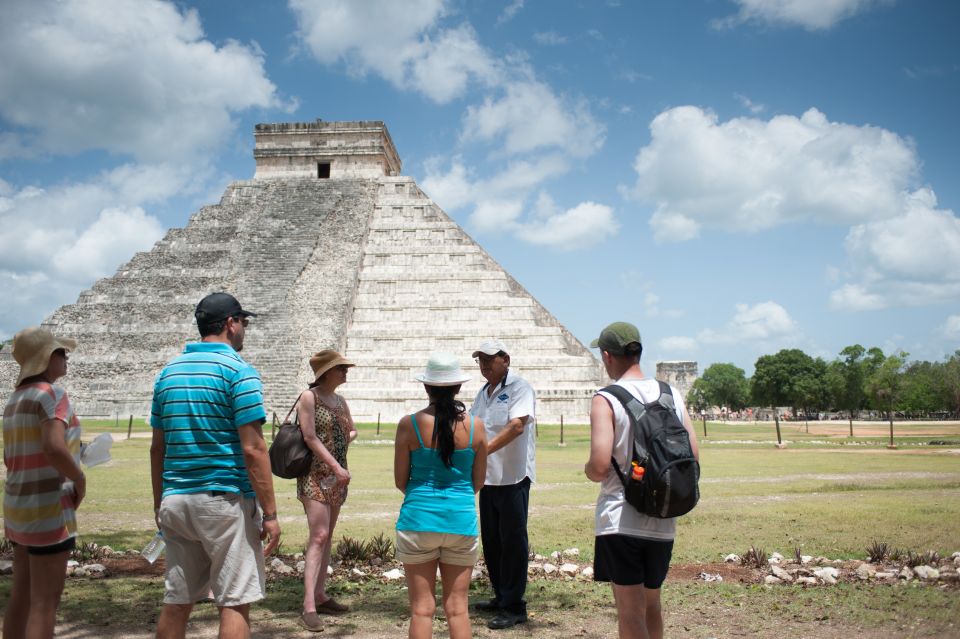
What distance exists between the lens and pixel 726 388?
109 m

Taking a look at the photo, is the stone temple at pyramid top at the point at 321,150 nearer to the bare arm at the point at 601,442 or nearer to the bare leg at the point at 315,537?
the bare leg at the point at 315,537

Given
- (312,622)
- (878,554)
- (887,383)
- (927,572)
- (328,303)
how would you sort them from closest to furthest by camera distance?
(312,622)
(927,572)
(878,554)
(328,303)
(887,383)

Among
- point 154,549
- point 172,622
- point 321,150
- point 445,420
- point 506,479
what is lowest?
point 172,622

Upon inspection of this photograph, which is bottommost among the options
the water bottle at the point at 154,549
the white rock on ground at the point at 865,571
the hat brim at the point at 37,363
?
the white rock on ground at the point at 865,571

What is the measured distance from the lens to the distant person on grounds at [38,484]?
3896 millimetres

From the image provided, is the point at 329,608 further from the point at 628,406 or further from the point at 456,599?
the point at 628,406

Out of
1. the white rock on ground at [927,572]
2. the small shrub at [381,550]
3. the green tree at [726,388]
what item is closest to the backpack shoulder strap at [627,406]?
the small shrub at [381,550]

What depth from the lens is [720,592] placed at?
5.69 m

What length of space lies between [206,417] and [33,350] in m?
1.16

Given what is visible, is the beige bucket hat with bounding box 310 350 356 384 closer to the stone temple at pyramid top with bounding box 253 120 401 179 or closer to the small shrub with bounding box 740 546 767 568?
the small shrub with bounding box 740 546 767 568

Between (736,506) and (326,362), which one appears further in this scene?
(736,506)

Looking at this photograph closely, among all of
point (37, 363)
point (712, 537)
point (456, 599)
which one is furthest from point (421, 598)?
point (712, 537)

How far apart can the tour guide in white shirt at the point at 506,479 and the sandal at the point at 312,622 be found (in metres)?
1.17

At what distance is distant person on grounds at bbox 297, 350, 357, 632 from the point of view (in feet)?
16.6
